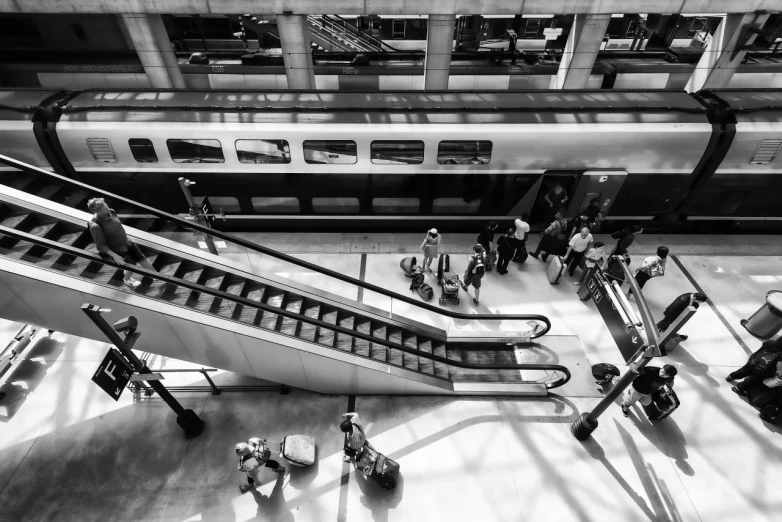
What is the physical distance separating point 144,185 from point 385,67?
30.0 feet

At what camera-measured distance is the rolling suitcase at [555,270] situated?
30.2 ft

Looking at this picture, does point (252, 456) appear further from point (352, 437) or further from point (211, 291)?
point (211, 291)

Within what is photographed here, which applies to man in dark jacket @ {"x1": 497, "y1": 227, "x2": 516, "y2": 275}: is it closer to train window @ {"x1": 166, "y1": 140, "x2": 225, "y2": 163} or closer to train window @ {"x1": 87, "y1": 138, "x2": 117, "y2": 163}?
train window @ {"x1": 166, "y1": 140, "x2": 225, "y2": 163}

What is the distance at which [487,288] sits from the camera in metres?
9.41

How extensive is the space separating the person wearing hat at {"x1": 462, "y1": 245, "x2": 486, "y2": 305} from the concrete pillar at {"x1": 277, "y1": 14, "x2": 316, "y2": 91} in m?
7.75

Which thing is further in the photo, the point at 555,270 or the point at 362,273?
the point at 362,273

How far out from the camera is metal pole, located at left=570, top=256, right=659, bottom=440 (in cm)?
479

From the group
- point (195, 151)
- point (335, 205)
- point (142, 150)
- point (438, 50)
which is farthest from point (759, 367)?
point (142, 150)

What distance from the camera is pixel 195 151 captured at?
9117 mm

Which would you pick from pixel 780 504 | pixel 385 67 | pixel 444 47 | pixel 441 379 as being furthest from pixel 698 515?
pixel 385 67

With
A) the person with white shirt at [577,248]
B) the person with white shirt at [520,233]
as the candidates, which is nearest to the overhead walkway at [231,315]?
the person with white shirt at [520,233]

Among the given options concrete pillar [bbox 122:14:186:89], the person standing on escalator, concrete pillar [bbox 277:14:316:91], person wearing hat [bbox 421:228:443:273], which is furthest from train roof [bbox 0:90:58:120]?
person wearing hat [bbox 421:228:443:273]

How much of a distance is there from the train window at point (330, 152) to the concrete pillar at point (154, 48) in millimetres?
6099

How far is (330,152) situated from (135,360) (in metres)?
5.57
